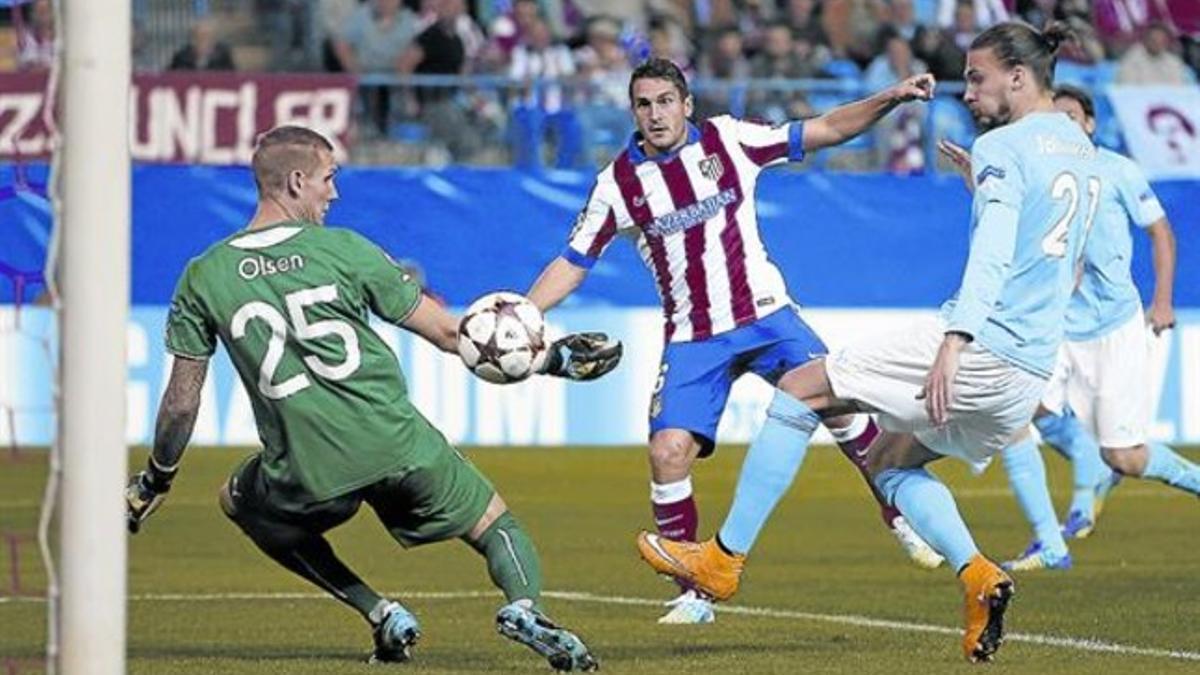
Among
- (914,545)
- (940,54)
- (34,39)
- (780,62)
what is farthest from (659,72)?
(940,54)

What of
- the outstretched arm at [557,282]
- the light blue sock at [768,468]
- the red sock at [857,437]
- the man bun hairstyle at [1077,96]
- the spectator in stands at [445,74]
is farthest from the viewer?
the spectator in stands at [445,74]

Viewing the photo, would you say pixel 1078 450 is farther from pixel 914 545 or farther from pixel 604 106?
pixel 604 106

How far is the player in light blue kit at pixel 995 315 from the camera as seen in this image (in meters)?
8.83

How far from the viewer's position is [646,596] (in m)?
12.0

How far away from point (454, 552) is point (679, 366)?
376 cm

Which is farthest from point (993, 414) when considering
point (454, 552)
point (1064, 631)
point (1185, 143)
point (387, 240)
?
point (1185, 143)

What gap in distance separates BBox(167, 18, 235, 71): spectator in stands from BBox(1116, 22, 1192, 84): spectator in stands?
7.24 metres

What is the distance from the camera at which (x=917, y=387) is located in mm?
9133

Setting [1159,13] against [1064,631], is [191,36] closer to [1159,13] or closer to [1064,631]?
[1159,13]

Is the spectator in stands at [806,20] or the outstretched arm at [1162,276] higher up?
the outstretched arm at [1162,276]

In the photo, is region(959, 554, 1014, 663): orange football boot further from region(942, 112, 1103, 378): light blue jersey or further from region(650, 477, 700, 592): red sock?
region(650, 477, 700, 592): red sock

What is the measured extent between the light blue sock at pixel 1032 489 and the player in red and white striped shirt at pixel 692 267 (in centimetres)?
216

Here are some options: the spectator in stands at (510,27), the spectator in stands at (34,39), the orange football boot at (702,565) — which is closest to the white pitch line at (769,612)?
the orange football boot at (702,565)

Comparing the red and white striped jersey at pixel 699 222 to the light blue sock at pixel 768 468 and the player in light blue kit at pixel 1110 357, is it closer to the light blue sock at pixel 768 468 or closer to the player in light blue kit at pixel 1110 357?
the light blue sock at pixel 768 468
